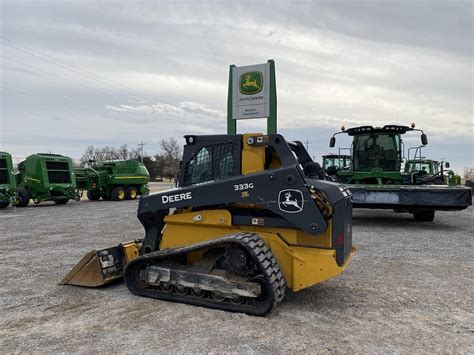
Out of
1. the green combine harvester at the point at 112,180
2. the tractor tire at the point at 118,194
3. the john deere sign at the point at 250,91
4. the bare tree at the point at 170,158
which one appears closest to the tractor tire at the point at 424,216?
the john deere sign at the point at 250,91

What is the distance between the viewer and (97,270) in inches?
194

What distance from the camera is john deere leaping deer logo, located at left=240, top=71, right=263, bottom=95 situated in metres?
14.1

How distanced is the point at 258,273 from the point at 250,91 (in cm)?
1104

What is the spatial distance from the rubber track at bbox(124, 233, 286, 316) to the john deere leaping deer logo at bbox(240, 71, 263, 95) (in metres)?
10.5

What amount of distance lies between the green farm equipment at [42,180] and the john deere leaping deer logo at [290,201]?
16.0 meters

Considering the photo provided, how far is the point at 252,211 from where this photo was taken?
445 centimetres

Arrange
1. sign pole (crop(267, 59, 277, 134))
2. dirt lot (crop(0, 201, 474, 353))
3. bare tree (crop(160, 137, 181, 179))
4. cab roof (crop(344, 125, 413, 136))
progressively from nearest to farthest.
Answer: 1. dirt lot (crop(0, 201, 474, 353))
2. cab roof (crop(344, 125, 413, 136))
3. sign pole (crop(267, 59, 277, 134))
4. bare tree (crop(160, 137, 181, 179))

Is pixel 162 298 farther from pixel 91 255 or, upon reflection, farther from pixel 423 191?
pixel 423 191

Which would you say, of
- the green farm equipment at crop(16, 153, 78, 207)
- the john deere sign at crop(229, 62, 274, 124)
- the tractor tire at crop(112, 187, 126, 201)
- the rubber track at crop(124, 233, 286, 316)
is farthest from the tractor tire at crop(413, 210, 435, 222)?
the tractor tire at crop(112, 187, 126, 201)

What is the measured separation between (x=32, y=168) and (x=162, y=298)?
15.8m

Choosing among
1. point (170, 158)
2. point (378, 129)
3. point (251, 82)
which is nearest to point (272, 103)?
point (251, 82)

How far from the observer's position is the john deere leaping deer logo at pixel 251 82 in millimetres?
14102

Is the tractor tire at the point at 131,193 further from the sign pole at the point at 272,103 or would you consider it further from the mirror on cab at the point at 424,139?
the mirror on cab at the point at 424,139

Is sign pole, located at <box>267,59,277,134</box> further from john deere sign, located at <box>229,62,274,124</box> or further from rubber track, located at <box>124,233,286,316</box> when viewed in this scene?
rubber track, located at <box>124,233,286,316</box>
